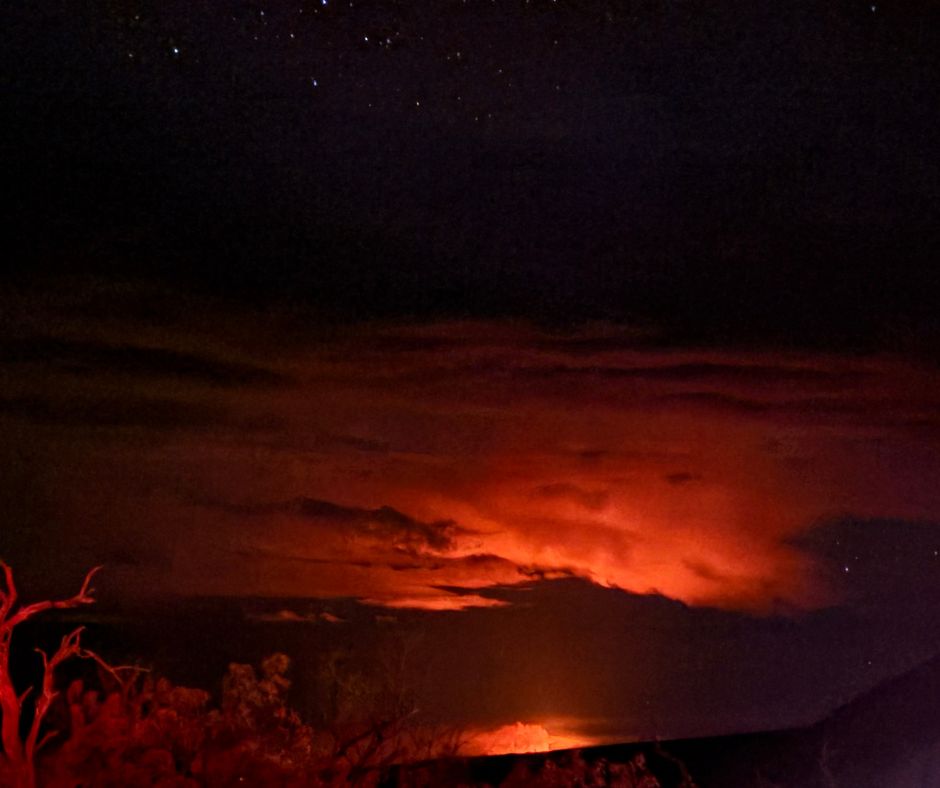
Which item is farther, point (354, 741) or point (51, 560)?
point (51, 560)

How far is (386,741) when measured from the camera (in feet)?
19.5

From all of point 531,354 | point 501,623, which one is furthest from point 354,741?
point 531,354

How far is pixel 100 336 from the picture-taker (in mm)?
5902

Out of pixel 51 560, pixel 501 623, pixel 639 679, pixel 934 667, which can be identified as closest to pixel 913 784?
pixel 934 667

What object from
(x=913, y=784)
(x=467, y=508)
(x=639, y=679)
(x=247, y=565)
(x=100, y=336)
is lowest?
(x=913, y=784)

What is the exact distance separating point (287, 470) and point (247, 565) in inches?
22.1

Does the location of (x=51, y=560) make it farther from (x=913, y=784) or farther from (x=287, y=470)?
(x=913, y=784)

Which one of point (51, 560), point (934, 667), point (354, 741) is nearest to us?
point (354, 741)

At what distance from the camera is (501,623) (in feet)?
20.1

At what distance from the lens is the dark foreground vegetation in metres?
5.18

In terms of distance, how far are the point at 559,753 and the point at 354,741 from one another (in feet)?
4.16

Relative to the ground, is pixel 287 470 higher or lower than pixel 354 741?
higher

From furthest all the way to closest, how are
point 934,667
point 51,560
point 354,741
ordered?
point 934,667
point 51,560
point 354,741

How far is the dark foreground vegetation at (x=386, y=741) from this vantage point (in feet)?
17.0
